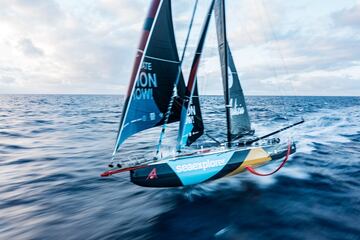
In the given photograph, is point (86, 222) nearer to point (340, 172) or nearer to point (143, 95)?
point (143, 95)

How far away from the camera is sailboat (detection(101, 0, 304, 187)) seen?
856 cm

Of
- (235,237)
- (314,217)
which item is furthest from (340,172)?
(235,237)

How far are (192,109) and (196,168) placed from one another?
263 centimetres

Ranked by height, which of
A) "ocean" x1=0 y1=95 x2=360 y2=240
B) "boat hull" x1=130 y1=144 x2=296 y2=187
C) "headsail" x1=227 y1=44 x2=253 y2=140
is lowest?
"ocean" x1=0 y1=95 x2=360 y2=240

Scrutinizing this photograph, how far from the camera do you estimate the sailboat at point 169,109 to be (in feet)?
28.1

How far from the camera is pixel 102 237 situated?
7.36 m

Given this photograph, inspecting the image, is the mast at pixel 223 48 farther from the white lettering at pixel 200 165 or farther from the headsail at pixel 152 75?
the headsail at pixel 152 75

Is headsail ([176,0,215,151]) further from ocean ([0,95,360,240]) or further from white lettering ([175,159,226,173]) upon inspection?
ocean ([0,95,360,240])

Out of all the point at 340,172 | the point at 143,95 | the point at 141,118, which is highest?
the point at 143,95

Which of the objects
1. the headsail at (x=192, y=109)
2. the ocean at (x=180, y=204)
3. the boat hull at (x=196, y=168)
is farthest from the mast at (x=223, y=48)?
the ocean at (x=180, y=204)

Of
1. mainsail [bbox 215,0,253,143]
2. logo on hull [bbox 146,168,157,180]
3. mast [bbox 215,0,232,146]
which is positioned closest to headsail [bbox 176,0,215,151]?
mast [bbox 215,0,232,146]

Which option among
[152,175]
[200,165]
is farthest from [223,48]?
[152,175]

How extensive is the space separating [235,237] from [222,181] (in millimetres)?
4413

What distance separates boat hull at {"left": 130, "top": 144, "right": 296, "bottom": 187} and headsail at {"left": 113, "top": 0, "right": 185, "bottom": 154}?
59.7 inches
